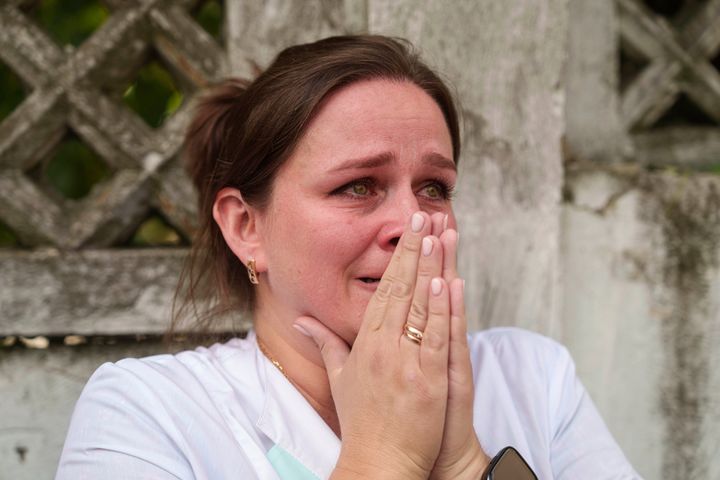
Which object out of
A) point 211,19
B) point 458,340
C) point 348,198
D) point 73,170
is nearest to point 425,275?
point 458,340

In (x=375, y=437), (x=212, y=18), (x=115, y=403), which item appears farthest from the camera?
(x=212, y=18)

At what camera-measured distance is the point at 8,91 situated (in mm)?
2840

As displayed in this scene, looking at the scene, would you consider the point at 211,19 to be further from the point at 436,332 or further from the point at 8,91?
the point at 436,332

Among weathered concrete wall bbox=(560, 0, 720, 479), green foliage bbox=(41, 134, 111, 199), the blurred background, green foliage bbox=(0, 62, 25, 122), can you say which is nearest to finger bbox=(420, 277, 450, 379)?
the blurred background

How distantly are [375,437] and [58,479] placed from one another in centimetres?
68

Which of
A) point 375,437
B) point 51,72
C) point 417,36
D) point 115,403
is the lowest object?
point 115,403

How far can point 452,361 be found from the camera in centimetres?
148

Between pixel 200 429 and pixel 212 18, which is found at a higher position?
pixel 212 18

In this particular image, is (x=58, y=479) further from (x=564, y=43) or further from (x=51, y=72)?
(x=564, y=43)

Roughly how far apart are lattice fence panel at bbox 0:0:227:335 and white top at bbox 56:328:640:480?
1.71 feet

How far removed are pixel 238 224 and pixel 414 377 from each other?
0.67m

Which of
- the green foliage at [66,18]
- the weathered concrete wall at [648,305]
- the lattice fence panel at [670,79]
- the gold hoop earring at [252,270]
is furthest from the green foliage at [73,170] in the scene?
the lattice fence panel at [670,79]

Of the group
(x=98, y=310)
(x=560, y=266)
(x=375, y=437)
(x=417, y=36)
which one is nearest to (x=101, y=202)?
(x=98, y=310)

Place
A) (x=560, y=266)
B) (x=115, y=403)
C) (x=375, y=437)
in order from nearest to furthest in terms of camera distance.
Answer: (x=375, y=437), (x=115, y=403), (x=560, y=266)
